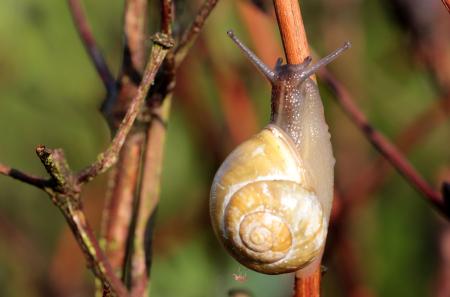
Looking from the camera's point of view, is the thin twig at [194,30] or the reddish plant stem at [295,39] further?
the thin twig at [194,30]

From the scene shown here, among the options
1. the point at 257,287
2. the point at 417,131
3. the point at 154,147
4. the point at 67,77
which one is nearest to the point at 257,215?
the point at 154,147

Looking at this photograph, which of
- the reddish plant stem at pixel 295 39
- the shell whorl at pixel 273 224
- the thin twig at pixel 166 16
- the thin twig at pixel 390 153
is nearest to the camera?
the reddish plant stem at pixel 295 39

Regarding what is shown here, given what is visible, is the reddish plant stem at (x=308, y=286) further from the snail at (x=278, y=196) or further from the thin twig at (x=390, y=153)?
the thin twig at (x=390, y=153)

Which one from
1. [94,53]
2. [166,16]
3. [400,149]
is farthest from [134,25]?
[400,149]

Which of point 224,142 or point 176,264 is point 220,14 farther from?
→ point 176,264

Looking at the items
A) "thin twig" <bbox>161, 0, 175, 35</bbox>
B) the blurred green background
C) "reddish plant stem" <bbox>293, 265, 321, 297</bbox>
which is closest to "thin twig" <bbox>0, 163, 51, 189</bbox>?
"thin twig" <bbox>161, 0, 175, 35</bbox>

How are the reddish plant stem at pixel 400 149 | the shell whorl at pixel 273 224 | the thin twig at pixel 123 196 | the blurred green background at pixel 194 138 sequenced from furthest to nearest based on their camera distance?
the blurred green background at pixel 194 138 < the reddish plant stem at pixel 400 149 < the thin twig at pixel 123 196 < the shell whorl at pixel 273 224

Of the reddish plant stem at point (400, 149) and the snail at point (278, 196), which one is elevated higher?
the reddish plant stem at point (400, 149)

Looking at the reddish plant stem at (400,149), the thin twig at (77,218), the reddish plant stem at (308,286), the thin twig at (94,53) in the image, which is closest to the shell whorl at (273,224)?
the reddish plant stem at (308,286)
